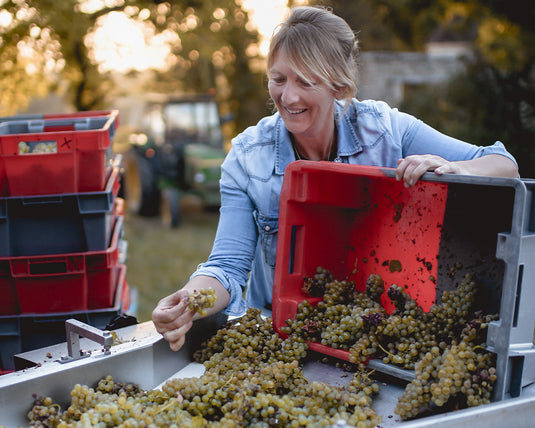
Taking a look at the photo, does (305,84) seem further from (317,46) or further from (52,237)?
(52,237)

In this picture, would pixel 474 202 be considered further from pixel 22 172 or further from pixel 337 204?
pixel 22 172

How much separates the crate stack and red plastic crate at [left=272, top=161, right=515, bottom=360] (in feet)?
2.91

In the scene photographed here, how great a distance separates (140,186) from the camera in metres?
9.20

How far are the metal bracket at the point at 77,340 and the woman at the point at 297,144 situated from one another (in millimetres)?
201

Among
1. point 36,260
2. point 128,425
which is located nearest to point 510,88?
point 36,260

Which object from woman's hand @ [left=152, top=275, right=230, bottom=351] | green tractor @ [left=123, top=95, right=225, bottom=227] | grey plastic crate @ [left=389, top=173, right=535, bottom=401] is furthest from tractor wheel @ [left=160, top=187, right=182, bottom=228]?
grey plastic crate @ [left=389, top=173, right=535, bottom=401]

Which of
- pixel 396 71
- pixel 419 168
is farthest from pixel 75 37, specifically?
pixel 396 71

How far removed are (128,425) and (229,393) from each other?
28cm

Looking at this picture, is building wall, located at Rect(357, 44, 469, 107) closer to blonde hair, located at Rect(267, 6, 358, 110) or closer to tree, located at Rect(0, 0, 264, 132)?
tree, located at Rect(0, 0, 264, 132)

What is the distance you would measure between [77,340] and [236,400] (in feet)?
1.78

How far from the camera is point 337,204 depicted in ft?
6.47

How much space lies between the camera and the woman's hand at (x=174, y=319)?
5.34 feet

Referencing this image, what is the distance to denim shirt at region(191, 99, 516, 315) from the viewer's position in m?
2.04

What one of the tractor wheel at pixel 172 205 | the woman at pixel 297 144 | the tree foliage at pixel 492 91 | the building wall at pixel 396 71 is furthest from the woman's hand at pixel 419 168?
the building wall at pixel 396 71
